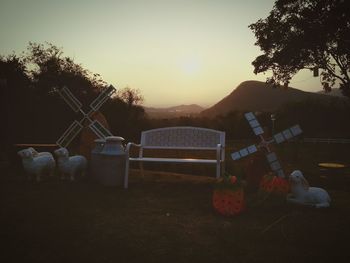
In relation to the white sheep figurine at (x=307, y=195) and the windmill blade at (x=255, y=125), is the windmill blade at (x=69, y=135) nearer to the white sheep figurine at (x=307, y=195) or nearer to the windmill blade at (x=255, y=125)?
the windmill blade at (x=255, y=125)

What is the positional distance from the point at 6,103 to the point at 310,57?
1558 cm

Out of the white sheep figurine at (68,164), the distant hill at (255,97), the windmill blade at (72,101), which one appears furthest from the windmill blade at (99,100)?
the distant hill at (255,97)

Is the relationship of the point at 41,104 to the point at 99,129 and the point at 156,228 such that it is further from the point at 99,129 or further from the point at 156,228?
the point at 156,228

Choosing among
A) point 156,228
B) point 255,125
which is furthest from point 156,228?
point 255,125

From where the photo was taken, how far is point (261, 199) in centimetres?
593

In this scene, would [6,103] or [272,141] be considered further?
[6,103]

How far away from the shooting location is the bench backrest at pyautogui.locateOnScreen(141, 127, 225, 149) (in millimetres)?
8234

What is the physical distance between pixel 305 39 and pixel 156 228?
541 inches

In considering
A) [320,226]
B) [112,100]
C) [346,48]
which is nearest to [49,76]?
[112,100]

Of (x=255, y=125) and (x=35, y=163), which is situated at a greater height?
(x=255, y=125)

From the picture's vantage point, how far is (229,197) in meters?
5.16

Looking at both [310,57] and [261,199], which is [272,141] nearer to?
[261,199]

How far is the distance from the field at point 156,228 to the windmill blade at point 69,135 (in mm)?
2111

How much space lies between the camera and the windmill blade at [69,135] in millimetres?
8953
